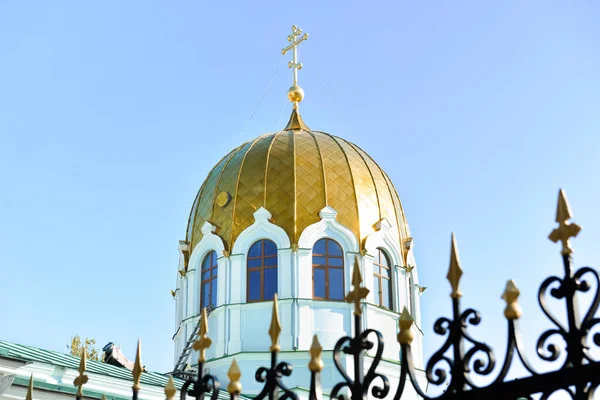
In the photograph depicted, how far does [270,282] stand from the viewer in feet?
64.1

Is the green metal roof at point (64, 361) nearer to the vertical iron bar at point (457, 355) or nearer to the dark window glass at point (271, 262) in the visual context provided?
the dark window glass at point (271, 262)

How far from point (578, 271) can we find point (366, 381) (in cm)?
120

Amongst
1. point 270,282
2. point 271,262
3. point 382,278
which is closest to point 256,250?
point 271,262

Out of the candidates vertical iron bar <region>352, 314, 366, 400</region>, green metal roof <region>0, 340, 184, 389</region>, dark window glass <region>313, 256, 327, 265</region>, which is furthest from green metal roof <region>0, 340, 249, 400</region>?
vertical iron bar <region>352, 314, 366, 400</region>

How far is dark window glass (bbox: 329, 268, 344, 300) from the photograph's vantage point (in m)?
19.5

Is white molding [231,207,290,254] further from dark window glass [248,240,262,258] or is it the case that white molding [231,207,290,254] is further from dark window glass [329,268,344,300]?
dark window glass [329,268,344,300]

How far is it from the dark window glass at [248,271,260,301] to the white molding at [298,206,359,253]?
130cm

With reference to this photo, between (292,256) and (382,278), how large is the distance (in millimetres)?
2041

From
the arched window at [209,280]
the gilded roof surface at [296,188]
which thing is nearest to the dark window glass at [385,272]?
the gilded roof surface at [296,188]

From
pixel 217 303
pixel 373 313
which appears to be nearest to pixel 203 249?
pixel 217 303

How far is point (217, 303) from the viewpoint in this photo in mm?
19781

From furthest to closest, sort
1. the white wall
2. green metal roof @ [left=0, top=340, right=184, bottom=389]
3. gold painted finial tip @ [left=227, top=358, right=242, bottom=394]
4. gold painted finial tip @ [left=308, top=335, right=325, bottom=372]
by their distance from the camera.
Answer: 1. the white wall
2. green metal roof @ [left=0, top=340, right=184, bottom=389]
3. gold painted finial tip @ [left=227, top=358, right=242, bottom=394]
4. gold painted finial tip @ [left=308, top=335, right=325, bottom=372]

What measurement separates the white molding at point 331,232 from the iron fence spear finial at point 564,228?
1496cm

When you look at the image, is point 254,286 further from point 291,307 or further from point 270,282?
point 291,307
